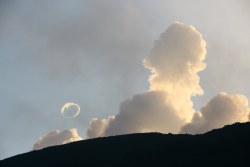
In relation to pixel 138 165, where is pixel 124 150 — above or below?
above

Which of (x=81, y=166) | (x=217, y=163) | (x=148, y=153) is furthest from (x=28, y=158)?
(x=217, y=163)

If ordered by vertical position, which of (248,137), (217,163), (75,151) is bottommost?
(217,163)

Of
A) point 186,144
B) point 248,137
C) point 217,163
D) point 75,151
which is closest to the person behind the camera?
point 217,163

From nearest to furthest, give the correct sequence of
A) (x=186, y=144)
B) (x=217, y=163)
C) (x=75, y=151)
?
(x=217, y=163), (x=186, y=144), (x=75, y=151)

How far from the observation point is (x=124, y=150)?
275ft

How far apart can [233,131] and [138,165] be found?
19.3 m

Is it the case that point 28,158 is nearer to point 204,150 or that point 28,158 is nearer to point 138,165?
point 138,165

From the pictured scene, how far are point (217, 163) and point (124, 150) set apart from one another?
856 inches

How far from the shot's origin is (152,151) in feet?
260

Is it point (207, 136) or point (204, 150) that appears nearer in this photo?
point (204, 150)

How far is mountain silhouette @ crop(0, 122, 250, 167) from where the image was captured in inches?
2795

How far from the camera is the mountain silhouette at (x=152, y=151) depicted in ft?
233

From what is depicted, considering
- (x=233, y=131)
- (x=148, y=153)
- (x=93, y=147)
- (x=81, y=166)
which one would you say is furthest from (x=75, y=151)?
(x=233, y=131)

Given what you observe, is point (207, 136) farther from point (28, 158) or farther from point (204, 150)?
point (28, 158)
